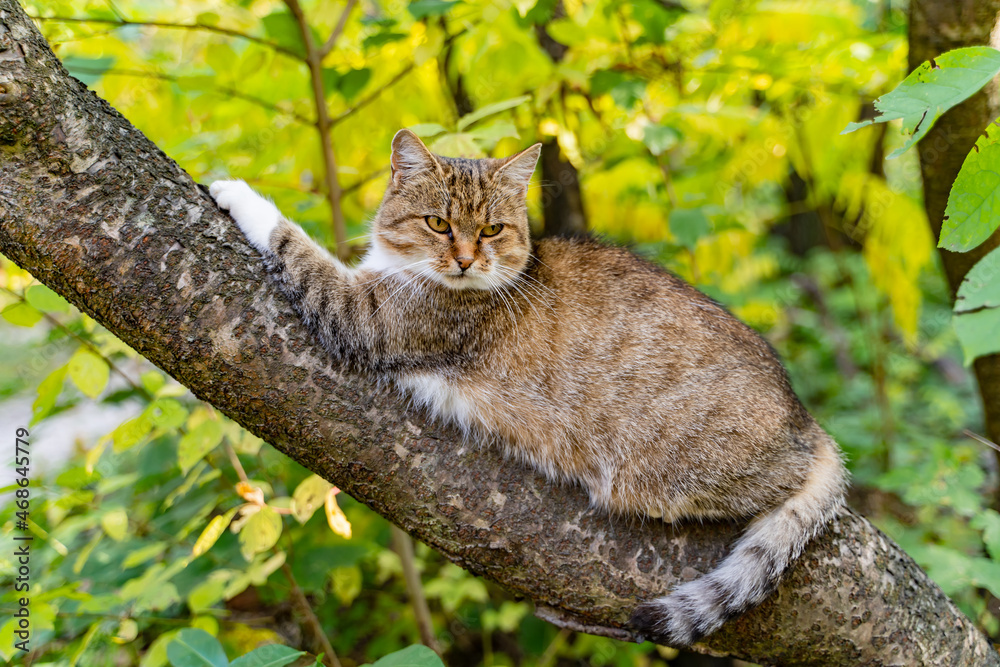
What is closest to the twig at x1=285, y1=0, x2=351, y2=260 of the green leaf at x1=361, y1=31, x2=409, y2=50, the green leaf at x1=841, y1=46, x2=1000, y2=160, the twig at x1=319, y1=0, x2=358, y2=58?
the twig at x1=319, y1=0, x2=358, y2=58

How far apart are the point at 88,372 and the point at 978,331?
92.6 inches

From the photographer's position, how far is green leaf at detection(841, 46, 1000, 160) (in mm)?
1041

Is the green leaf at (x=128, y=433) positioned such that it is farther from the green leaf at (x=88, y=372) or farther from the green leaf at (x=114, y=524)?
the green leaf at (x=114, y=524)

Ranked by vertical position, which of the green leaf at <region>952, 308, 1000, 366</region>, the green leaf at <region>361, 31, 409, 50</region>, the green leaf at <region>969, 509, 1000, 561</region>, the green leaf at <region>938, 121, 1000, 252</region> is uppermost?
the green leaf at <region>361, 31, 409, 50</region>

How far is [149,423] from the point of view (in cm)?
206

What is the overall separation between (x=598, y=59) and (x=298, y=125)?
1528 mm

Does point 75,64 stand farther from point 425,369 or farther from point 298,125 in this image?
point 425,369

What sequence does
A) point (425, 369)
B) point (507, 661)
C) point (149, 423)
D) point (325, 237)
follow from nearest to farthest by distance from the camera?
point (149, 423), point (425, 369), point (325, 237), point (507, 661)

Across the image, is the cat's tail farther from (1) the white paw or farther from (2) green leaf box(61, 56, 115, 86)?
(2) green leaf box(61, 56, 115, 86)

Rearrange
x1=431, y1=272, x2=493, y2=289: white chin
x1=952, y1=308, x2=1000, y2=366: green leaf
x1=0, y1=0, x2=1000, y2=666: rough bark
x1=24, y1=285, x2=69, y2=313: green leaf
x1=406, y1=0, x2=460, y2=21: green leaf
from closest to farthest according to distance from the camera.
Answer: x1=952, y1=308, x2=1000, y2=366: green leaf < x1=0, y1=0, x2=1000, y2=666: rough bark < x1=24, y1=285, x2=69, y2=313: green leaf < x1=406, y1=0, x2=460, y2=21: green leaf < x1=431, y1=272, x2=493, y2=289: white chin

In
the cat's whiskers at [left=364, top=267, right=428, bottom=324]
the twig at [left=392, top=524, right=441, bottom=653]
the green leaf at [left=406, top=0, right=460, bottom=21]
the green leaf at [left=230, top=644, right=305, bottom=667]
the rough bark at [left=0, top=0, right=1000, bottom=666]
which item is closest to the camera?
the rough bark at [left=0, top=0, right=1000, bottom=666]

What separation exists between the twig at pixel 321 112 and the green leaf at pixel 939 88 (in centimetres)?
201

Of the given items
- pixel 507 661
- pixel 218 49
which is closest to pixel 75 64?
pixel 218 49

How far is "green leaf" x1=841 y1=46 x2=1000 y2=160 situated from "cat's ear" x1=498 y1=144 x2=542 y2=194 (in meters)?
1.49
